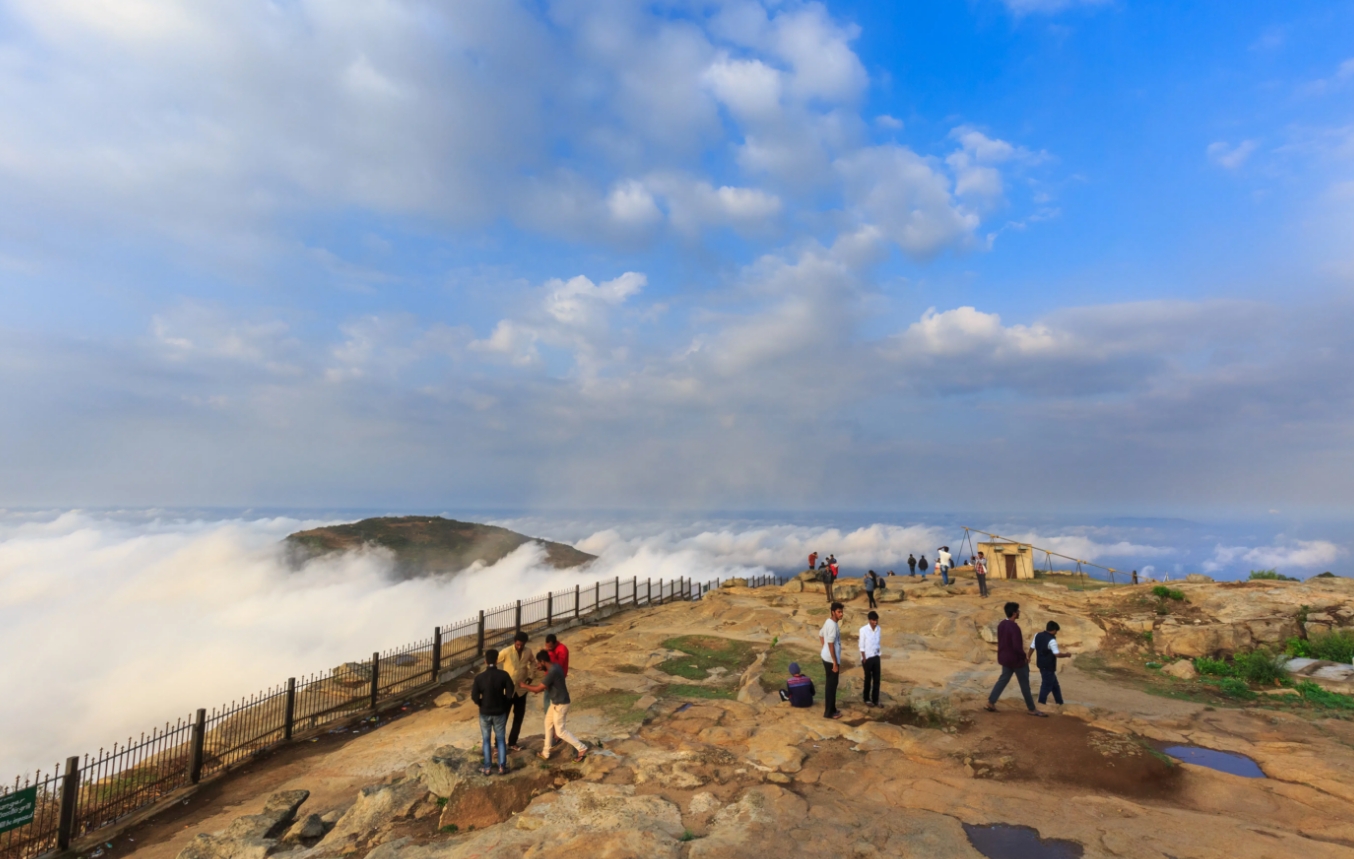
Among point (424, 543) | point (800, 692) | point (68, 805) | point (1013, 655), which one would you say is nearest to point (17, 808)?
point (68, 805)

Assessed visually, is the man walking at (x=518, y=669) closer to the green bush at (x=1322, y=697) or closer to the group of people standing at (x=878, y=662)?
the group of people standing at (x=878, y=662)

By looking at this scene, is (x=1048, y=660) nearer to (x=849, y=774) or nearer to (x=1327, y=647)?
(x=849, y=774)

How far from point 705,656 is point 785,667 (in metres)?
3.25

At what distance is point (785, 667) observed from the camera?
18078mm

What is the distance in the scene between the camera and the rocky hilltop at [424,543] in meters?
88.4

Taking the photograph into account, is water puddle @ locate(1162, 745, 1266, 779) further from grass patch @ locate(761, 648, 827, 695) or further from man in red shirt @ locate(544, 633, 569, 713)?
man in red shirt @ locate(544, 633, 569, 713)

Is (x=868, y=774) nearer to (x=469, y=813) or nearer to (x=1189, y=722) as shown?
(x=469, y=813)

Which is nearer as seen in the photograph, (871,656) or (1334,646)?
(871,656)

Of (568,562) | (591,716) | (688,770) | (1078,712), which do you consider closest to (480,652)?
(591,716)

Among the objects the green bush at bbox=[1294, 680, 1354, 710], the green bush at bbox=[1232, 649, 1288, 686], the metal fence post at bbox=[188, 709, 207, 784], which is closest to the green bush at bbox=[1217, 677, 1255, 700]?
the green bush at bbox=[1232, 649, 1288, 686]

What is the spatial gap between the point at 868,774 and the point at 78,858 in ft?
42.2

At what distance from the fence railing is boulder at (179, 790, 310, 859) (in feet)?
8.29

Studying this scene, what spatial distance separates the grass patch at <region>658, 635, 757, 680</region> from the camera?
18388mm

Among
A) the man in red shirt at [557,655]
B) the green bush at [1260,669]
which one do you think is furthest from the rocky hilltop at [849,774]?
the man in red shirt at [557,655]
